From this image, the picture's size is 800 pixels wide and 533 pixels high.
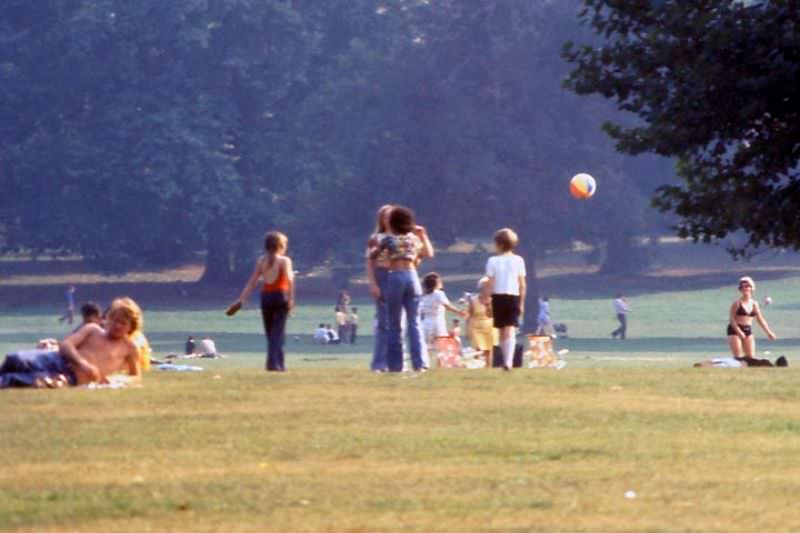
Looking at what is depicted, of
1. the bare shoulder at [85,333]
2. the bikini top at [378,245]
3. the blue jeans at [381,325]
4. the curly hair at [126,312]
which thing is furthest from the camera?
the blue jeans at [381,325]

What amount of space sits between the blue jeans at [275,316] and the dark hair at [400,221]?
161 centimetres

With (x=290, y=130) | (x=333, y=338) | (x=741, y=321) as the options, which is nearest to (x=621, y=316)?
(x=333, y=338)

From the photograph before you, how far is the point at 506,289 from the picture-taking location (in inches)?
821

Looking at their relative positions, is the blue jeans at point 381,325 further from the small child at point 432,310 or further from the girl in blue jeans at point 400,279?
the small child at point 432,310

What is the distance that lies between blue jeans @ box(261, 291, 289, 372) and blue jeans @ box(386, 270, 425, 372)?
49.7 inches

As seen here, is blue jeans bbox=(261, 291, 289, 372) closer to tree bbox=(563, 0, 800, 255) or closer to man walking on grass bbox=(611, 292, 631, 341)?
tree bbox=(563, 0, 800, 255)

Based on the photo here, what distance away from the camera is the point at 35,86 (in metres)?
75.9

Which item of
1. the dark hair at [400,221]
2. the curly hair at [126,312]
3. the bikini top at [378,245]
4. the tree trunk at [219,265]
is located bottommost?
the curly hair at [126,312]

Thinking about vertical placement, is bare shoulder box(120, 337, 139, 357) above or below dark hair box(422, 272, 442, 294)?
below

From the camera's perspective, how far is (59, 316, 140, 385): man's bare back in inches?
689

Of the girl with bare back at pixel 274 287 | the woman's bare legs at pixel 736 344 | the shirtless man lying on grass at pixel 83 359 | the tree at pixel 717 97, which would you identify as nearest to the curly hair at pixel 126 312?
the shirtless man lying on grass at pixel 83 359

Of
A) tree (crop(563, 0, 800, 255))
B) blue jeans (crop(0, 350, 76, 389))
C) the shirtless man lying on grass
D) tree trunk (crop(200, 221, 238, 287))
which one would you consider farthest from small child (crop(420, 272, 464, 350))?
tree trunk (crop(200, 221, 238, 287))

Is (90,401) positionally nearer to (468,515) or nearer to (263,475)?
(263,475)

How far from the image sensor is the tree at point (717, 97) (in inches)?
690
